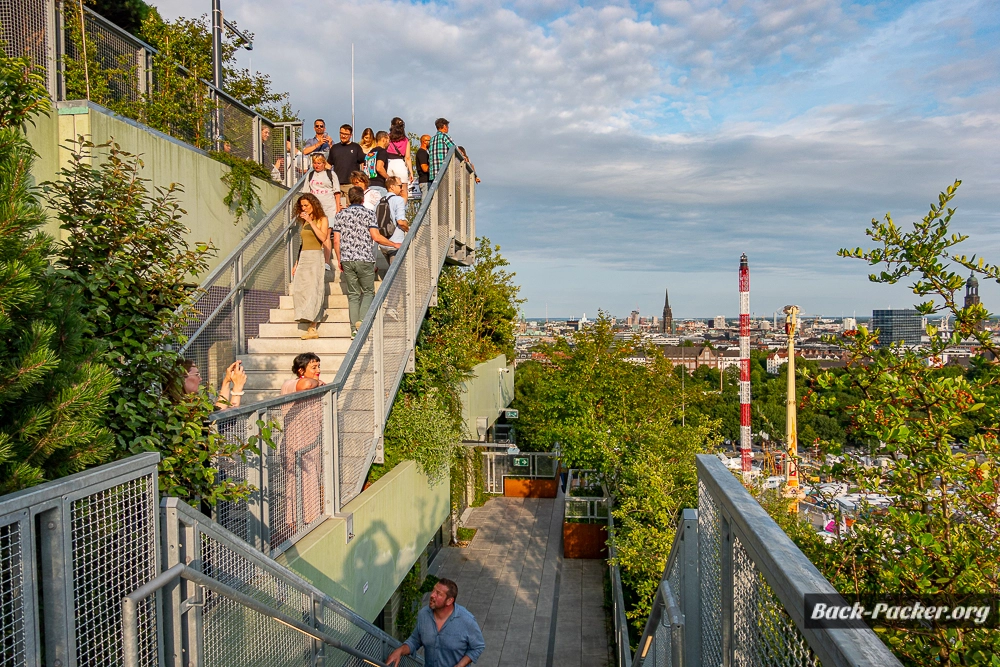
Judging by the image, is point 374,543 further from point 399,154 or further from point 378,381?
point 399,154

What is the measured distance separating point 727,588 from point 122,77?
8.28 m

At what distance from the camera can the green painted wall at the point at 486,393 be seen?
1531cm

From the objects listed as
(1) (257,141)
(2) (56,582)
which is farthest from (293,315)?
(2) (56,582)

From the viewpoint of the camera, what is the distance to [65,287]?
246 cm

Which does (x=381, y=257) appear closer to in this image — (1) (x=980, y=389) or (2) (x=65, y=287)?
(2) (x=65, y=287)

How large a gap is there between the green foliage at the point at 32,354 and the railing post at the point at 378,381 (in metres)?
4.07

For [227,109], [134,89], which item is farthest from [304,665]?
[227,109]

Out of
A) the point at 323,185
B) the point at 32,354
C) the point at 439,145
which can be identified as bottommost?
the point at 32,354

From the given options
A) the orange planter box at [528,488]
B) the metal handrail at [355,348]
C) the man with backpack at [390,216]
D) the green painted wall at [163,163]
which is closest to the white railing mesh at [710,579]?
the metal handrail at [355,348]

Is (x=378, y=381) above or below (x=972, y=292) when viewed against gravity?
→ below

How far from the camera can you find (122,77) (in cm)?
735

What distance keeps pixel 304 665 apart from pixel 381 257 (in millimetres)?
5727

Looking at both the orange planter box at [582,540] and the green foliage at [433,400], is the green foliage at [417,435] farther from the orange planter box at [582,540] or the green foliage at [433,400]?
the orange planter box at [582,540]

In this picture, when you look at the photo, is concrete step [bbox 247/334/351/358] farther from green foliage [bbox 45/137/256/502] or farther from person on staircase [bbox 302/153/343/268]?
green foliage [bbox 45/137/256/502]
